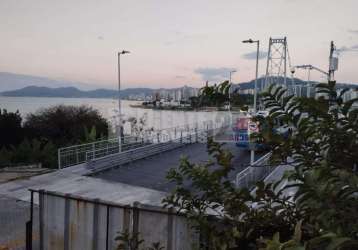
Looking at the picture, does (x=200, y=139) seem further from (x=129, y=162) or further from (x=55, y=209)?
(x=55, y=209)

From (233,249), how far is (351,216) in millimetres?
1101

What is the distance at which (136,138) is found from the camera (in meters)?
23.4

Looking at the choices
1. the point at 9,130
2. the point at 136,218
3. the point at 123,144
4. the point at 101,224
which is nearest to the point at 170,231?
the point at 136,218

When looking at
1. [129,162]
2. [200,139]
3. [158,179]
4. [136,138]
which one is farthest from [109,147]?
[200,139]

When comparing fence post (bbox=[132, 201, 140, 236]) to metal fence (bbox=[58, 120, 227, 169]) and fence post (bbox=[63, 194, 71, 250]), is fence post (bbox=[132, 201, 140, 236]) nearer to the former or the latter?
fence post (bbox=[63, 194, 71, 250])

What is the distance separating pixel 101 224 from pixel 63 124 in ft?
90.8

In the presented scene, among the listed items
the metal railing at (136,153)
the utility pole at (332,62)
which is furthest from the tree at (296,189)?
the utility pole at (332,62)

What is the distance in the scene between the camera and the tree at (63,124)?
92.4ft

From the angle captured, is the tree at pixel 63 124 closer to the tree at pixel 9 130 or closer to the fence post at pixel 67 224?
the tree at pixel 9 130

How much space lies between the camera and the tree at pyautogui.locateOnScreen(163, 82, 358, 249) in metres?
1.47

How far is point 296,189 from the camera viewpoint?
2.08 metres

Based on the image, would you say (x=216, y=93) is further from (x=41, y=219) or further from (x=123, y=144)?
(x=123, y=144)

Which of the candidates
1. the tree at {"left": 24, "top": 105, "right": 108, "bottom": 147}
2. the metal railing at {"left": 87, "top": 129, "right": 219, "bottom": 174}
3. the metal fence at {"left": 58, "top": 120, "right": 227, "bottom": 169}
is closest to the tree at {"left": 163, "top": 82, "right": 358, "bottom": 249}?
the metal railing at {"left": 87, "top": 129, "right": 219, "bottom": 174}

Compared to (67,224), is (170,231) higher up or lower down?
higher up
